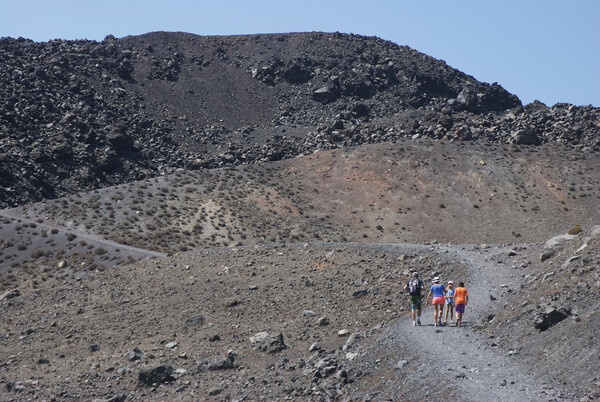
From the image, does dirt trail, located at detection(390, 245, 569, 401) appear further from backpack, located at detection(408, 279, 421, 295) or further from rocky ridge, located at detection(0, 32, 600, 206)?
rocky ridge, located at detection(0, 32, 600, 206)

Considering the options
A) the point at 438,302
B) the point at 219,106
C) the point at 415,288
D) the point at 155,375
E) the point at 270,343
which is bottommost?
the point at 155,375

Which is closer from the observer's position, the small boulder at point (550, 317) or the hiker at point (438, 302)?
the small boulder at point (550, 317)

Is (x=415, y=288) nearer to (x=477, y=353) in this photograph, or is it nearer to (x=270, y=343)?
(x=477, y=353)

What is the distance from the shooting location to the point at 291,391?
18047 mm

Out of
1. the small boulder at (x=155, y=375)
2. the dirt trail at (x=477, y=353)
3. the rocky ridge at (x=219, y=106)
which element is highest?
the rocky ridge at (x=219, y=106)

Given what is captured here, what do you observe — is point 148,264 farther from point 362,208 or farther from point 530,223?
point 530,223

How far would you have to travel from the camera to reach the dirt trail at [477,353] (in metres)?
14.5

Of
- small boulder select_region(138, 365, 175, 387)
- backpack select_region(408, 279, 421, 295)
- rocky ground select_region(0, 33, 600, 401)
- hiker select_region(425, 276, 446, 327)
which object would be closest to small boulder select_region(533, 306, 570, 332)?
rocky ground select_region(0, 33, 600, 401)

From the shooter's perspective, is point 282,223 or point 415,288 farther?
point 282,223

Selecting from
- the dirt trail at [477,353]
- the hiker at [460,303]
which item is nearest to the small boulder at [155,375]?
the dirt trail at [477,353]

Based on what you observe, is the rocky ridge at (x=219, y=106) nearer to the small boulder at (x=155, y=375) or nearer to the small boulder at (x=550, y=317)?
the small boulder at (x=155, y=375)

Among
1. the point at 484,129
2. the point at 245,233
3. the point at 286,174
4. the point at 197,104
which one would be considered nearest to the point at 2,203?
the point at 245,233

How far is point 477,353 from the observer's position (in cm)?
1748

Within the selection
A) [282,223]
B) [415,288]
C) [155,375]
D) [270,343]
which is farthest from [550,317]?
[282,223]
